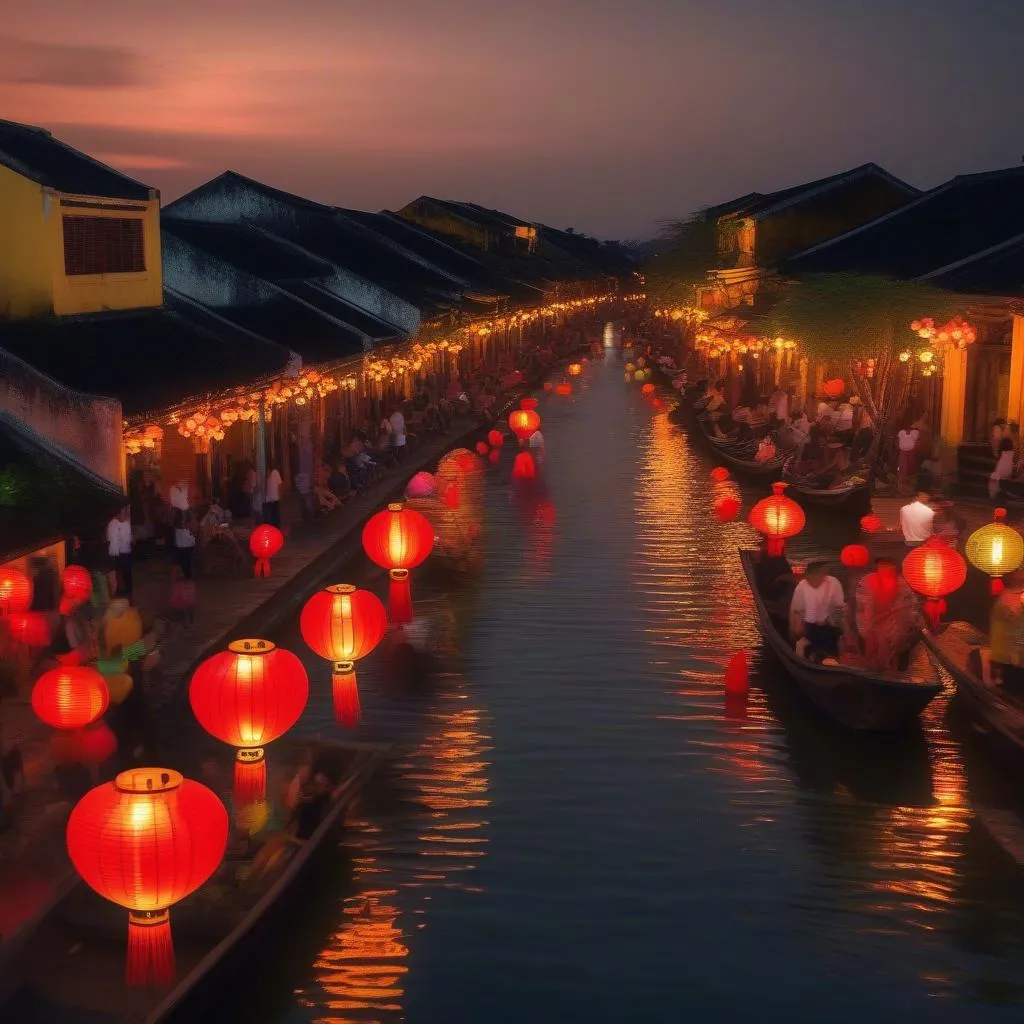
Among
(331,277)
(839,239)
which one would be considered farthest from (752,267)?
(331,277)

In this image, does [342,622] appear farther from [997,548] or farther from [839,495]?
[839,495]

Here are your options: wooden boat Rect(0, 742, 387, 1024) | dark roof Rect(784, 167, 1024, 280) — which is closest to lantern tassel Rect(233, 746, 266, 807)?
wooden boat Rect(0, 742, 387, 1024)

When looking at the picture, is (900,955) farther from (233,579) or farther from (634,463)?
(634,463)

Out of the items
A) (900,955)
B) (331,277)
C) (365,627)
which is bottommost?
(900,955)

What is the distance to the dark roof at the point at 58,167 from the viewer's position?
73.5 feet

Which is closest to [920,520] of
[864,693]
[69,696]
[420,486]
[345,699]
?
[864,693]

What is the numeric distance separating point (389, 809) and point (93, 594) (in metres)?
4.56

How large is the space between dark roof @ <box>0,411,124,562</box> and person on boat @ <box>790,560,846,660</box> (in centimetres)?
790

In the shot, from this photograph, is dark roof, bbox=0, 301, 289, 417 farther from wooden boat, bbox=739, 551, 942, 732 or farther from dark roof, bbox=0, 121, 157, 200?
wooden boat, bbox=739, 551, 942, 732

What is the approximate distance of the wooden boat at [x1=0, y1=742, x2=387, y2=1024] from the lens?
9594 mm

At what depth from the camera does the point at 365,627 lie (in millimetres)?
16109

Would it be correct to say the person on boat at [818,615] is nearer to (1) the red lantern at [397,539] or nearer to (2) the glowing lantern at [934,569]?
(2) the glowing lantern at [934,569]

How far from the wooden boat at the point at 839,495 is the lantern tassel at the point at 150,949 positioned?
2094 cm

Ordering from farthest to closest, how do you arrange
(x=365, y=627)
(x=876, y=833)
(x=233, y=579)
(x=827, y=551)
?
(x=827, y=551), (x=233, y=579), (x=365, y=627), (x=876, y=833)
